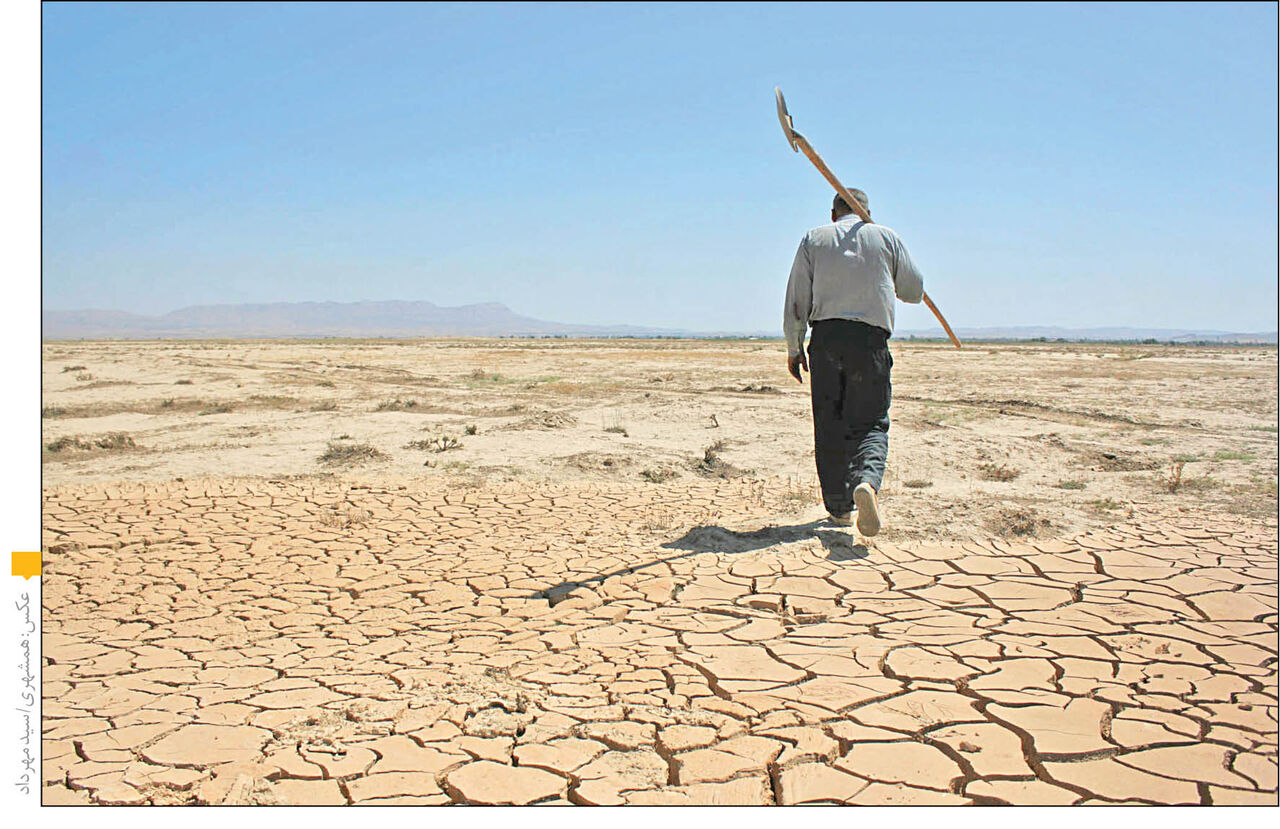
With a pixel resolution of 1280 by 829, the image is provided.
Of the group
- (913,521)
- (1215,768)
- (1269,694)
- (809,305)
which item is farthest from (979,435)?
(1215,768)

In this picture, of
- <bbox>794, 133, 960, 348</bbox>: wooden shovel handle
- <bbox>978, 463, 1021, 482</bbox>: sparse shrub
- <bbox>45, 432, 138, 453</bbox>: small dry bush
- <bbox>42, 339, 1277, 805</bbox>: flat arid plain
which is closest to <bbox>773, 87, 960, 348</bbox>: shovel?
<bbox>794, 133, 960, 348</bbox>: wooden shovel handle

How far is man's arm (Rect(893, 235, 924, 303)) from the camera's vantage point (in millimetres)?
4551

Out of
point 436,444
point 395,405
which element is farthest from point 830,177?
point 395,405

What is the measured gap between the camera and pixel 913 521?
483 centimetres

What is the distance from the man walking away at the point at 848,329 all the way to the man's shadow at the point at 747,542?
0.19 m

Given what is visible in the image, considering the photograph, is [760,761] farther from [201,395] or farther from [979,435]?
[201,395]

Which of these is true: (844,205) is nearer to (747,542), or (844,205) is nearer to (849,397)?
(849,397)

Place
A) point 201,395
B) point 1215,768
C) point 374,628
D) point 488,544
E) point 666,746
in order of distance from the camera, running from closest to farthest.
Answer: point 1215,768 → point 666,746 → point 374,628 → point 488,544 → point 201,395

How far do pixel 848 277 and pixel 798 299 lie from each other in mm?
278

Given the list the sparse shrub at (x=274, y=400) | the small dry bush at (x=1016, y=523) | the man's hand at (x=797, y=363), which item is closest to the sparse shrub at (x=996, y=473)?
the small dry bush at (x=1016, y=523)

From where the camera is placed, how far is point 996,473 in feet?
22.4

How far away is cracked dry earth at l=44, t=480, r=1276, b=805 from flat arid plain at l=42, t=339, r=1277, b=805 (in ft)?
0.05

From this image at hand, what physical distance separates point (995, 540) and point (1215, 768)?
7.74 feet

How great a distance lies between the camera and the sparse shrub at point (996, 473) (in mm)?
6738
